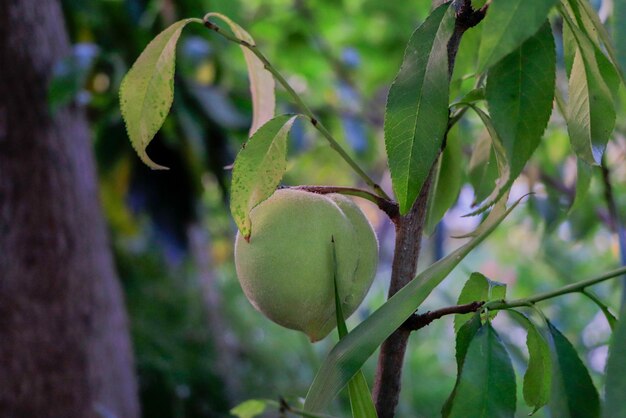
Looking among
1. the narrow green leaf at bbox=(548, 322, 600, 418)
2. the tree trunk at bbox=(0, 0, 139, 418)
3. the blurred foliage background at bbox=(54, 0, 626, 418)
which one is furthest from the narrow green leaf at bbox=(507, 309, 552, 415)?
the tree trunk at bbox=(0, 0, 139, 418)

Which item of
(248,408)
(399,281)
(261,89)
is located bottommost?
(248,408)

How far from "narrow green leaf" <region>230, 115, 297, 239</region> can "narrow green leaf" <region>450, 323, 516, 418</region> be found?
5.1 inches

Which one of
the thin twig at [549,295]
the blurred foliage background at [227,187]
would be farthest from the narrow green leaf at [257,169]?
the blurred foliage background at [227,187]

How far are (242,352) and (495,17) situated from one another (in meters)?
1.79

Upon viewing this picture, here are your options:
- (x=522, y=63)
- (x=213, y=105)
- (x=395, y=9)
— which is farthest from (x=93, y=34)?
(x=522, y=63)

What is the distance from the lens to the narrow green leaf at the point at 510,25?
307 mm

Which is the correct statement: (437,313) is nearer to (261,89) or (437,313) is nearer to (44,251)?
(261,89)

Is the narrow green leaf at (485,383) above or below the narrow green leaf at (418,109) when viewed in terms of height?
below

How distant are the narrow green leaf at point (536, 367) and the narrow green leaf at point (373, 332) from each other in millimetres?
46

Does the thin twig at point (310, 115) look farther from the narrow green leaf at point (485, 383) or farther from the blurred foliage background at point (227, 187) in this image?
the blurred foliage background at point (227, 187)

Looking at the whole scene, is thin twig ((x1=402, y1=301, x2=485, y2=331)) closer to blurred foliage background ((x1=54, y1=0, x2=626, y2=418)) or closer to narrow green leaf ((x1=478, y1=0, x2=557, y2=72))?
narrow green leaf ((x1=478, y1=0, x2=557, y2=72))

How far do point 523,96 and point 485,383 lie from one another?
0.43 ft

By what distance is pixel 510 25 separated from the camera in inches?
12.1

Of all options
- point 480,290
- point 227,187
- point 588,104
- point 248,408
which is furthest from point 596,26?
point 227,187
